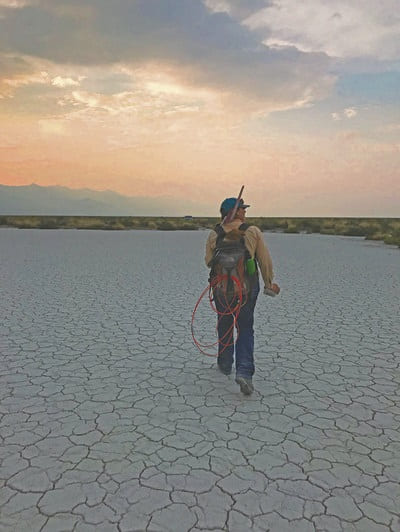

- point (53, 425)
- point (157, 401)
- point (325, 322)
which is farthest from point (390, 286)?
point (53, 425)

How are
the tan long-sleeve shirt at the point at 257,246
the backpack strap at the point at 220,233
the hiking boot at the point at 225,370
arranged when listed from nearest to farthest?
the tan long-sleeve shirt at the point at 257,246, the backpack strap at the point at 220,233, the hiking boot at the point at 225,370

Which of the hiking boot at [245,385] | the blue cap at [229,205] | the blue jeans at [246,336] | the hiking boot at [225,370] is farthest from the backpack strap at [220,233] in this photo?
the hiking boot at [225,370]

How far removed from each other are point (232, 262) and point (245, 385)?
114cm

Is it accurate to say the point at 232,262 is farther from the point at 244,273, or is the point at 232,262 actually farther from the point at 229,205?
the point at 229,205

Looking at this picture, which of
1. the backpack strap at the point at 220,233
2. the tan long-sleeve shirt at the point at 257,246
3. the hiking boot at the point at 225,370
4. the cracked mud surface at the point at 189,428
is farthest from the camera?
the hiking boot at the point at 225,370

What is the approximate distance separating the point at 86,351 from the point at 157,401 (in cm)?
185

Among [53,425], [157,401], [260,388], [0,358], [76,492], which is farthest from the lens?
[0,358]

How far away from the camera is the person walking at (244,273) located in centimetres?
410

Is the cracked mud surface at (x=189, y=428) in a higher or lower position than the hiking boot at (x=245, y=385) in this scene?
lower

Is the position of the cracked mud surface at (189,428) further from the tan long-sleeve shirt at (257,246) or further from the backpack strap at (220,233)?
the backpack strap at (220,233)

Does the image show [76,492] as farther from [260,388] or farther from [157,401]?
[260,388]

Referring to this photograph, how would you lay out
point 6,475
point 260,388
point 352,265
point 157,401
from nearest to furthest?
point 6,475, point 157,401, point 260,388, point 352,265

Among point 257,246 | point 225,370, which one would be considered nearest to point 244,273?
point 257,246

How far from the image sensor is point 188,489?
9.12 ft
